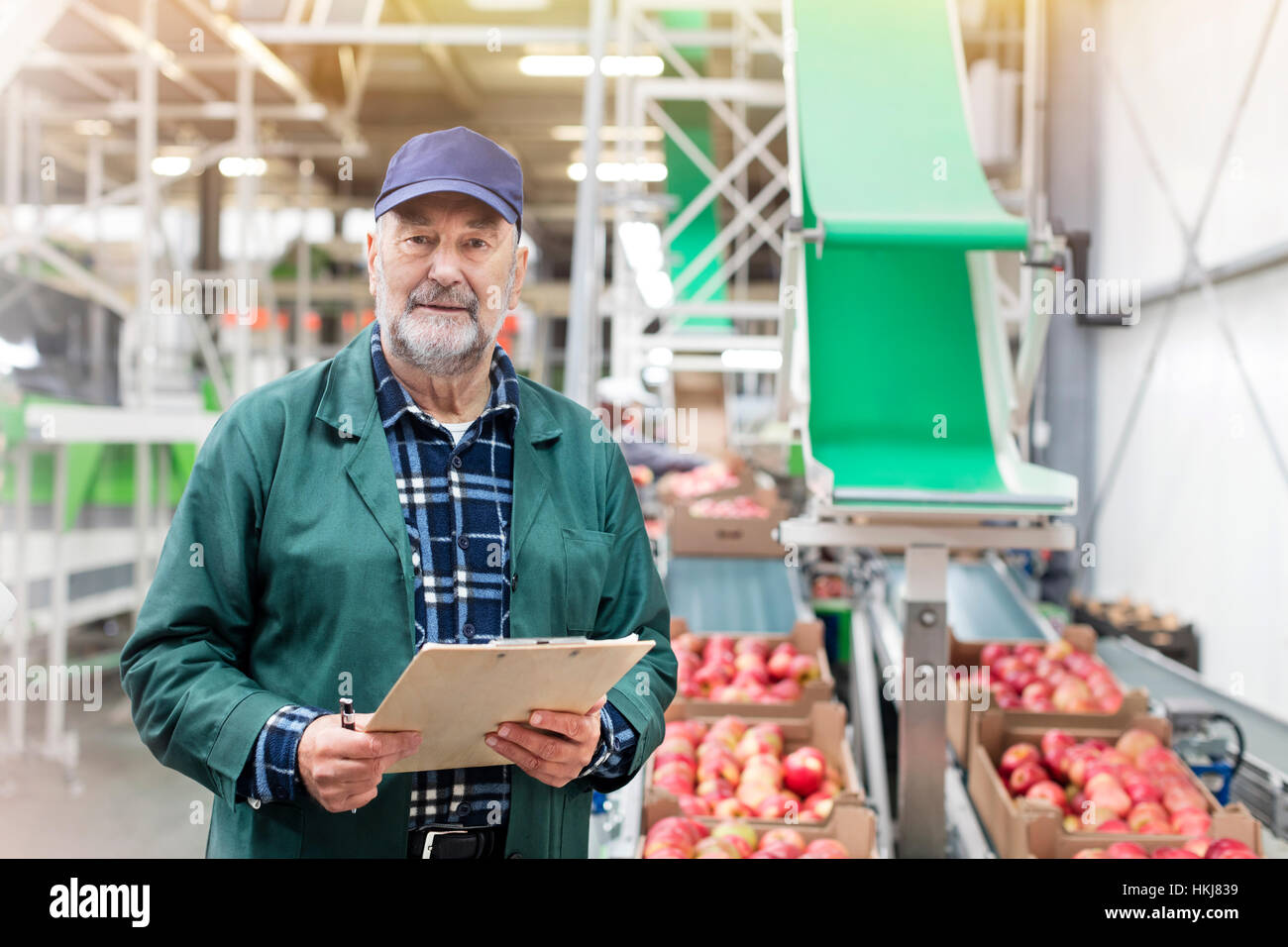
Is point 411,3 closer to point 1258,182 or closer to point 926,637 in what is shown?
point 1258,182

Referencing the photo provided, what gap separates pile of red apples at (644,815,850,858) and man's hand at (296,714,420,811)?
1151 mm

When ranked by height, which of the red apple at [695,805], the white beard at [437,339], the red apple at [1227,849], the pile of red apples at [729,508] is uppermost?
the white beard at [437,339]

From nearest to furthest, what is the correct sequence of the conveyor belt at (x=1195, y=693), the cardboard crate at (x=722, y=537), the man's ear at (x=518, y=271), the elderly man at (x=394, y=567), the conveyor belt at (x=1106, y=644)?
the elderly man at (x=394, y=567)
the man's ear at (x=518, y=271)
the conveyor belt at (x=1195, y=693)
the conveyor belt at (x=1106, y=644)
the cardboard crate at (x=722, y=537)

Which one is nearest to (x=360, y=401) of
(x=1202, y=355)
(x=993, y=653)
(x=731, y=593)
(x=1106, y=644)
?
(x=993, y=653)

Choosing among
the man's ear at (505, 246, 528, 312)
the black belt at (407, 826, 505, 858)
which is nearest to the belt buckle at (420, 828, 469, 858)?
the black belt at (407, 826, 505, 858)

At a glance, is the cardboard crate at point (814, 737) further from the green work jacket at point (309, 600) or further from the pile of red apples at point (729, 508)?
the pile of red apples at point (729, 508)

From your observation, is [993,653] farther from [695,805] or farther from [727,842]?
[727,842]

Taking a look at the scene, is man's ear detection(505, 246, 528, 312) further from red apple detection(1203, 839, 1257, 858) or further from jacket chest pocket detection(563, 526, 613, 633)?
red apple detection(1203, 839, 1257, 858)

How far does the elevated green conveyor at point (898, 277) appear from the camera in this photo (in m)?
2.77

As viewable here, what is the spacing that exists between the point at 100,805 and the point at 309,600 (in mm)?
3865

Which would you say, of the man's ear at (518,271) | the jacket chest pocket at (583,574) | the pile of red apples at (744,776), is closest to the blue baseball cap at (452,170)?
the man's ear at (518,271)

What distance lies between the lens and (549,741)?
138 cm

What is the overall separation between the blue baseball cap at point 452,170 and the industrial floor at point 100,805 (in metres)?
→ 3.07
